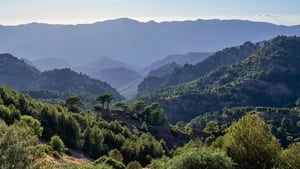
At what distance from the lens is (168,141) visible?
429 ft

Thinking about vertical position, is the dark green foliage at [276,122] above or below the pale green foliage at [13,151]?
below

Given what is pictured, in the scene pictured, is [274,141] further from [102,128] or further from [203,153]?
[102,128]

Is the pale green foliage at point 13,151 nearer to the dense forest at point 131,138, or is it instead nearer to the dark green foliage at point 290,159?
the dense forest at point 131,138

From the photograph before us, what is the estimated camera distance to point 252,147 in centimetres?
4209

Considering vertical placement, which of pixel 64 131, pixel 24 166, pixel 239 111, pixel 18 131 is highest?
pixel 18 131

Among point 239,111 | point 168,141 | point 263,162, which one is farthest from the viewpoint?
point 239,111

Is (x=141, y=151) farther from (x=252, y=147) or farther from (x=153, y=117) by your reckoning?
(x=252, y=147)

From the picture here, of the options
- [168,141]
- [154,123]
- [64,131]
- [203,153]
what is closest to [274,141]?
[203,153]

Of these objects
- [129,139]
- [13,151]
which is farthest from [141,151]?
[13,151]

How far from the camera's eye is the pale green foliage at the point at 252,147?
41.9 m

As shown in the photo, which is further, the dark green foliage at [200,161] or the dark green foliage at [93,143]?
the dark green foliage at [93,143]

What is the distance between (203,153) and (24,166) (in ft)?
50.4

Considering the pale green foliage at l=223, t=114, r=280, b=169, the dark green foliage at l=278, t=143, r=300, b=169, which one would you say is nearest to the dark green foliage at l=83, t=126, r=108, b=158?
the pale green foliage at l=223, t=114, r=280, b=169

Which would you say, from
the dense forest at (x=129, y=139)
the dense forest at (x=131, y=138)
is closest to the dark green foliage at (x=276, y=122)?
the dense forest at (x=129, y=139)
